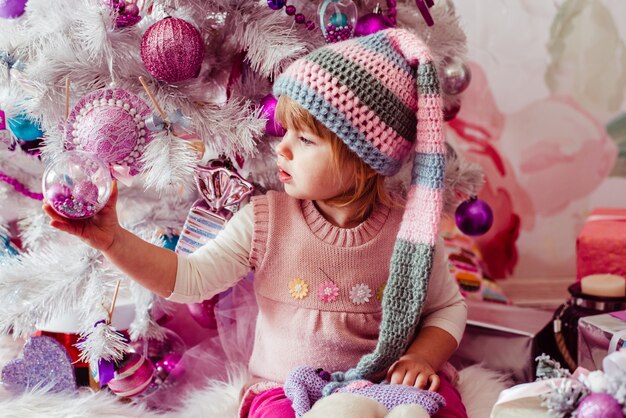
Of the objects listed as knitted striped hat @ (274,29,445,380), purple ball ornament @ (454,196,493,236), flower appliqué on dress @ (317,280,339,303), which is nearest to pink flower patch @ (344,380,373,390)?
knitted striped hat @ (274,29,445,380)

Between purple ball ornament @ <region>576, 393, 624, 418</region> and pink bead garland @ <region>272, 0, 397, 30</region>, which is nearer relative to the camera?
purple ball ornament @ <region>576, 393, 624, 418</region>

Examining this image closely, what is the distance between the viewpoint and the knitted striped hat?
913 mm

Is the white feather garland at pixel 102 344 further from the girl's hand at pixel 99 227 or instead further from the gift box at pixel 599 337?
the gift box at pixel 599 337

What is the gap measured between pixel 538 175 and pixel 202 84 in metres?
1.14

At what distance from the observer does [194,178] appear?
3.34 ft

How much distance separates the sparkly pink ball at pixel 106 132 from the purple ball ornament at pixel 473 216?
64 centimetres

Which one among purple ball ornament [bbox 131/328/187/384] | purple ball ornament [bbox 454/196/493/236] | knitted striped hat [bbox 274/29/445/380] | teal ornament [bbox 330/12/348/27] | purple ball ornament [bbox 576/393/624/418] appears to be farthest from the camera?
purple ball ornament [bbox 454/196/493/236]

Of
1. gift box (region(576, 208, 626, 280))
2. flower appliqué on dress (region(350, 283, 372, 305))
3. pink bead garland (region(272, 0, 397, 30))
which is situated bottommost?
gift box (region(576, 208, 626, 280))

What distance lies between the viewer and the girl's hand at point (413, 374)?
3.05 feet

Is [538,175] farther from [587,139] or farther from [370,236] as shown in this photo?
[370,236]

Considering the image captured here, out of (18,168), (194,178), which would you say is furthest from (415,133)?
(18,168)

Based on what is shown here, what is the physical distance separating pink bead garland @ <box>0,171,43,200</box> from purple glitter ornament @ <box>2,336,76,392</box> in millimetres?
278

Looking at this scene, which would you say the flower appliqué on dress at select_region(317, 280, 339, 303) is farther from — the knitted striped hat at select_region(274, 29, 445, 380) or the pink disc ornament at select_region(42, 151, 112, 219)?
the pink disc ornament at select_region(42, 151, 112, 219)

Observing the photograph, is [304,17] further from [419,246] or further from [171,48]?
[419,246]
